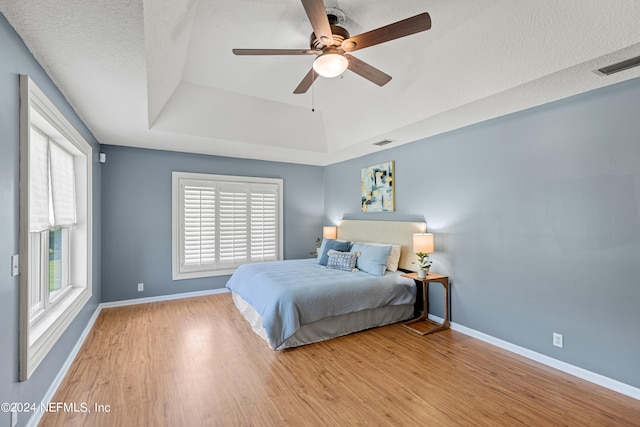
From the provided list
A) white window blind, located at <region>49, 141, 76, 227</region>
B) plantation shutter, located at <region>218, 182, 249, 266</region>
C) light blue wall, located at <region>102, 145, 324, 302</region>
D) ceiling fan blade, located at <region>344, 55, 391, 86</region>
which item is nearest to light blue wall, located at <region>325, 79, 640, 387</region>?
ceiling fan blade, located at <region>344, 55, 391, 86</region>

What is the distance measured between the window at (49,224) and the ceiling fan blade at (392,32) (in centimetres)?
215

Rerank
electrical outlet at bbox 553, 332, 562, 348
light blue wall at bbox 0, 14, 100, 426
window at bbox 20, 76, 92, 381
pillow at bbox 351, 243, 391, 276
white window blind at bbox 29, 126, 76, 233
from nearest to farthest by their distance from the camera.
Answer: light blue wall at bbox 0, 14, 100, 426
window at bbox 20, 76, 92, 381
white window blind at bbox 29, 126, 76, 233
electrical outlet at bbox 553, 332, 562, 348
pillow at bbox 351, 243, 391, 276

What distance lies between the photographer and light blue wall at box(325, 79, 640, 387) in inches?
94.8

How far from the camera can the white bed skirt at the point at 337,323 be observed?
3.26 m

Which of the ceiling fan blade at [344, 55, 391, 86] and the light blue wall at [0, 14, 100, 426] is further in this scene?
the ceiling fan blade at [344, 55, 391, 86]

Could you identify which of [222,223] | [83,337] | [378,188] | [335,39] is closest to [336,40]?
[335,39]

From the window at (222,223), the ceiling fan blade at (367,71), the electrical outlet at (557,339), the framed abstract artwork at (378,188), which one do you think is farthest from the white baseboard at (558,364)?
the window at (222,223)

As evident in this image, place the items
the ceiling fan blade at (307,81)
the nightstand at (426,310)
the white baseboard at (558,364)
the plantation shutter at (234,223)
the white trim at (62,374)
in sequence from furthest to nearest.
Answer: the plantation shutter at (234,223)
the nightstand at (426,310)
the ceiling fan blade at (307,81)
the white baseboard at (558,364)
the white trim at (62,374)

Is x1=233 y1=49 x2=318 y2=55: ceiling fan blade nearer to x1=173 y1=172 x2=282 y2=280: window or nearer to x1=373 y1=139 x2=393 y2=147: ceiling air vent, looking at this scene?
x1=373 y1=139 x2=393 y2=147: ceiling air vent

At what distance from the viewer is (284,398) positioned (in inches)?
91.0

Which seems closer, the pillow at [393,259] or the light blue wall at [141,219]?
the pillow at [393,259]

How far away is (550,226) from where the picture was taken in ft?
9.35

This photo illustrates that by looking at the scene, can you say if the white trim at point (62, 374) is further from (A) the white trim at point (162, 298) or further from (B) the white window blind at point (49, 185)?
(B) the white window blind at point (49, 185)

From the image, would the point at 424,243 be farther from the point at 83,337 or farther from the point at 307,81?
the point at 83,337
